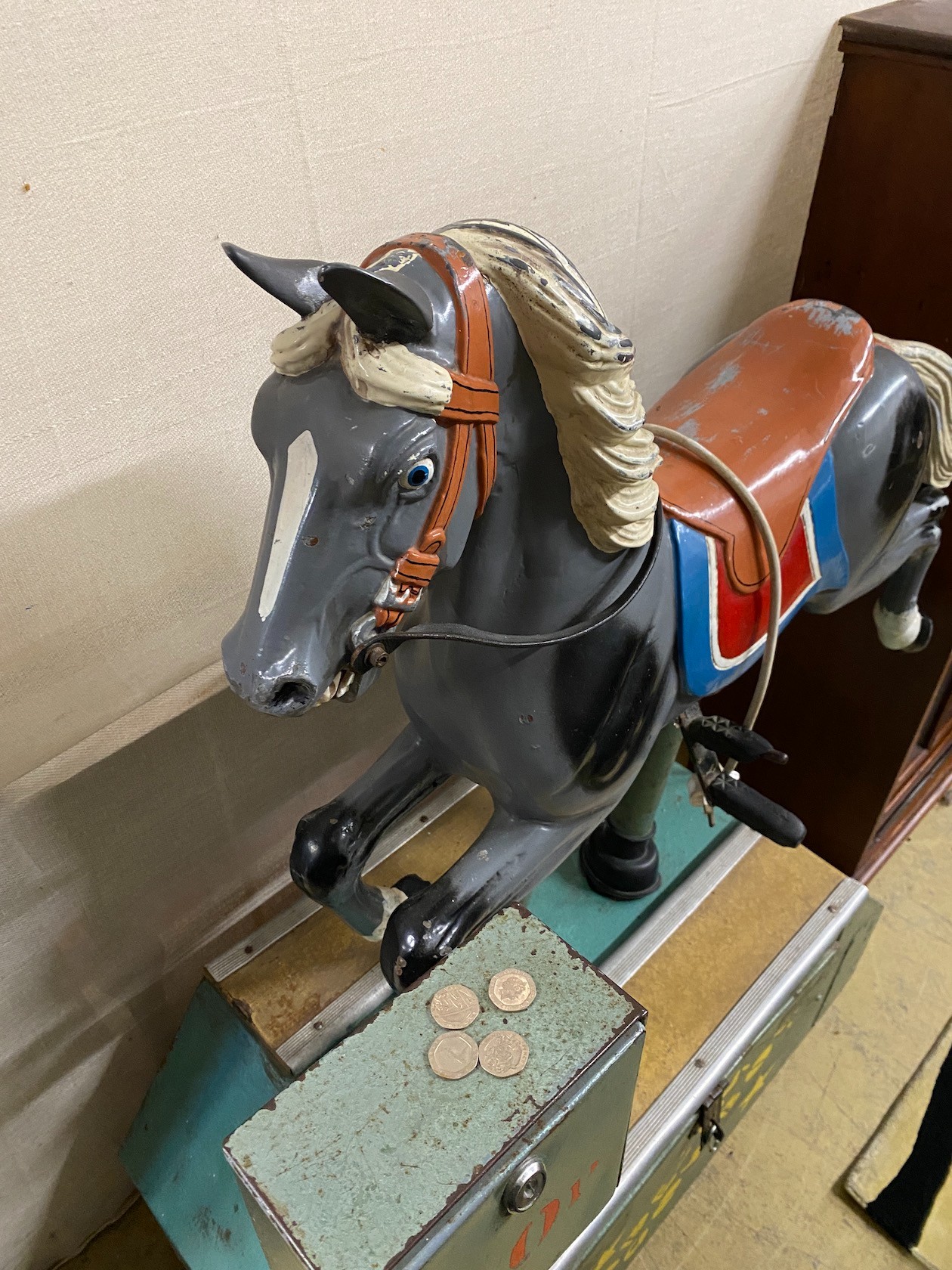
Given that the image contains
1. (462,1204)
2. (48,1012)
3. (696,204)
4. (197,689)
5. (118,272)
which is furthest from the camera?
(696,204)

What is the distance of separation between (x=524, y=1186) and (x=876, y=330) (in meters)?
1.12

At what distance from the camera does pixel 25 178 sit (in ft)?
1.83

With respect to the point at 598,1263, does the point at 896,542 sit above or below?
above

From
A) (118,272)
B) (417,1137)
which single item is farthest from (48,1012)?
(118,272)

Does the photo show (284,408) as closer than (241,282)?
Yes

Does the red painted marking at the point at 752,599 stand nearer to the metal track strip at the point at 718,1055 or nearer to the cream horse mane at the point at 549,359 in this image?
the cream horse mane at the point at 549,359

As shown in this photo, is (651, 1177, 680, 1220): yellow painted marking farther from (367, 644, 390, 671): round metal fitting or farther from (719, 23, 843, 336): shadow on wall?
(719, 23, 843, 336): shadow on wall

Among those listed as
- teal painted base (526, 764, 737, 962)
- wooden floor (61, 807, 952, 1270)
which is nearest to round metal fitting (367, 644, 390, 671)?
teal painted base (526, 764, 737, 962)

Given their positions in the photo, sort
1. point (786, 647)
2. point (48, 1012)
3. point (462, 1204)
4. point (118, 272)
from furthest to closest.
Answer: point (786, 647) < point (48, 1012) < point (118, 272) < point (462, 1204)

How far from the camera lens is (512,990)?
0.56 m

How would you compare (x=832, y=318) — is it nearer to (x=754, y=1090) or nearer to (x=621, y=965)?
(x=621, y=965)

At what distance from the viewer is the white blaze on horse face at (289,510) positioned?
48cm

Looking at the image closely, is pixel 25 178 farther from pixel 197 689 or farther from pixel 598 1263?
pixel 598 1263

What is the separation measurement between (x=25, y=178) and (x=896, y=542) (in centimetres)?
90
